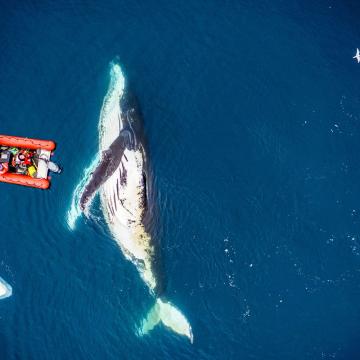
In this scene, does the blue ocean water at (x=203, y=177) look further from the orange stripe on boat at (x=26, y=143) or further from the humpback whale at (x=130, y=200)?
the orange stripe on boat at (x=26, y=143)

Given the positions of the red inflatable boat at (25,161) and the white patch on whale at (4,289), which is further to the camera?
the red inflatable boat at (25,161)

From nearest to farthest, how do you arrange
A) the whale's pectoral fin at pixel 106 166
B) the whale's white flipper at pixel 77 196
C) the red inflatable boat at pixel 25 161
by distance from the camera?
the whale's pectoral fin at pixel 106 166 < the red inflatable boat at pixel 25 161 < the whale's white flipper at pixel 77 196

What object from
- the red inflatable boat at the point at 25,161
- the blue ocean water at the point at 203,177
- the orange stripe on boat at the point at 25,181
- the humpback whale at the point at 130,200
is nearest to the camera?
the humpback whale at the point at 130,200

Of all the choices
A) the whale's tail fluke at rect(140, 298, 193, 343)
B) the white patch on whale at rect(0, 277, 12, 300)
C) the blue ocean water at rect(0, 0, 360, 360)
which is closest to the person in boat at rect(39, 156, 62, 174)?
the blue ocean water at rect(0, 0, 360, 360)

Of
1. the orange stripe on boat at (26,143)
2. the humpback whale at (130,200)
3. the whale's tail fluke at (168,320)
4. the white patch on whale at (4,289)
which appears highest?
the orange stripe on boat at (26,143)

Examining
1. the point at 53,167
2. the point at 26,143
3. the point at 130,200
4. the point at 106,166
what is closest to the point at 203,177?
the point at 130,200

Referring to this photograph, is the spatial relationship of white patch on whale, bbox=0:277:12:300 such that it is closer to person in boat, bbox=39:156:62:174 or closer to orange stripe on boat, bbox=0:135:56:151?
person in boat, bbox=39:156:62:174

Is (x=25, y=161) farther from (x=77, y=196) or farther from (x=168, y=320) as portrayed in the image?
(x=168, y=320)

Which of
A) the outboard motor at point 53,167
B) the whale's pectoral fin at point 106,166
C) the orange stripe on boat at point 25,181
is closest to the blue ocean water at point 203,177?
the orange stripe on boat at point 25,181
